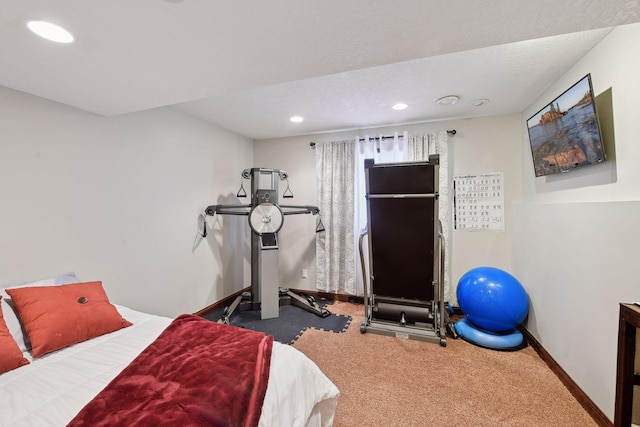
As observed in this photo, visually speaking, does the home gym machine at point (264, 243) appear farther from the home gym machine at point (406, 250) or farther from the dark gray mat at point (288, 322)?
the home gym machine at point (406, 250)

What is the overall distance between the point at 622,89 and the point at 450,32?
1.25 metres

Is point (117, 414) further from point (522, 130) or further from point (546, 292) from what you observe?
point (522, 130)

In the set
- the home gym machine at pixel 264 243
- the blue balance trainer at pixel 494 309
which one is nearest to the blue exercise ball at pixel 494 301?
the blue balance trainer at pixel 494 309

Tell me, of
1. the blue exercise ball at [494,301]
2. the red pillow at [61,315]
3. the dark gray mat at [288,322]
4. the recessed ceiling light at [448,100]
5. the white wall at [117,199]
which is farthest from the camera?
the dark gray mat at [288,322]

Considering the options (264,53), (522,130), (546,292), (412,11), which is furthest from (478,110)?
(264,53)

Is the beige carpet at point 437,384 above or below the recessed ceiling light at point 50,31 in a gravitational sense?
below

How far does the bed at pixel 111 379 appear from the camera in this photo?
990 mm

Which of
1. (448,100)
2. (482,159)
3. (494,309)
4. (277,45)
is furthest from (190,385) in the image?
(482,159)

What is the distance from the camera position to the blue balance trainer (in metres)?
2.43

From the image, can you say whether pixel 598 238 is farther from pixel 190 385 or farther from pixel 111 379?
pixel 111 379

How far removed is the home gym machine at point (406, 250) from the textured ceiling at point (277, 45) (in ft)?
2.83

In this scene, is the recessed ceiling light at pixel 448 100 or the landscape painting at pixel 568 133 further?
the recessed ceiling light at pixel 448 100

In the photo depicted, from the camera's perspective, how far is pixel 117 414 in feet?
3.00

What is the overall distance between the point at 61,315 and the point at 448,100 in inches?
134
